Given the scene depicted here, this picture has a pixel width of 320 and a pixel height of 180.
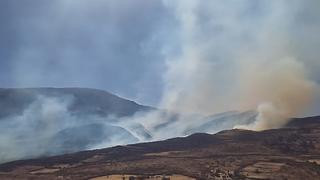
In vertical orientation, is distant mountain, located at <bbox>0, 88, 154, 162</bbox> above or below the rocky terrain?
above

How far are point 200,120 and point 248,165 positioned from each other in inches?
4154

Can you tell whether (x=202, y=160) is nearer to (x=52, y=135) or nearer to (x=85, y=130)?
(x=52, y=135)

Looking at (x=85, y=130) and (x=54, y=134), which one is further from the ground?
(x=85, y=130)

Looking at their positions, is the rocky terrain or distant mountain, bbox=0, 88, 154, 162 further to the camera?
distant mountain, bbox=0, 88, 154, 162

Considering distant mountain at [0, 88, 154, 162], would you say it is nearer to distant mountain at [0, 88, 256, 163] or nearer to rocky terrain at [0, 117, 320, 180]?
distant mountain at [0, 88, 256, 163]

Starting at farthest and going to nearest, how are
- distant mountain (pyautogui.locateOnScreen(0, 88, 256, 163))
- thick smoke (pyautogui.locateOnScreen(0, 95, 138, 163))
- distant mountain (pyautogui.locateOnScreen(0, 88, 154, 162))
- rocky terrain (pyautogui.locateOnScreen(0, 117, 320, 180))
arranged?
distant mountain (pyautogui.locateOnScreen(0, 88, 256, 163)) → distant mountain (pyautogui.locateOnScreen(0, 88, 154, 162)) → thick smoke (pyautogui.locateOnScreen(0, 95, 138, 163)) → rocky terrain (pyautogui.locateOnScreen(0, 117, 320, 180))

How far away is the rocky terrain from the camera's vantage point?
70.8 meters

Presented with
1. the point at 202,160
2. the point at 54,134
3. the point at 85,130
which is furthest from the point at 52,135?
the point at 202,160

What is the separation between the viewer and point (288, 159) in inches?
3059

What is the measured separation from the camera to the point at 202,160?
79250mm

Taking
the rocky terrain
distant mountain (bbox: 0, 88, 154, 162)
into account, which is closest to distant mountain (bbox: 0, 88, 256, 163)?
distant mountain (bbox: 0, 88, 154, 162)

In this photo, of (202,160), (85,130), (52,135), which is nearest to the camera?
(202,160)

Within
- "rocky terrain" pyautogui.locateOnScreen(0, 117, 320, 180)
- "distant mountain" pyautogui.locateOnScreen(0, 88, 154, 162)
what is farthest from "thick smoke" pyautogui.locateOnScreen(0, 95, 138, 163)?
"rocky terrain" pyautogui.locateOnScreen(0, 117, 320, 180)

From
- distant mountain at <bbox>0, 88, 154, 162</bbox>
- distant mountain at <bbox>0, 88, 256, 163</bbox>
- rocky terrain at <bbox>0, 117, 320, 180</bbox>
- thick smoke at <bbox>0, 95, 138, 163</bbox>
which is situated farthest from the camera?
distant mountain at <bbox>0, 88, 256, 163</bbox>
